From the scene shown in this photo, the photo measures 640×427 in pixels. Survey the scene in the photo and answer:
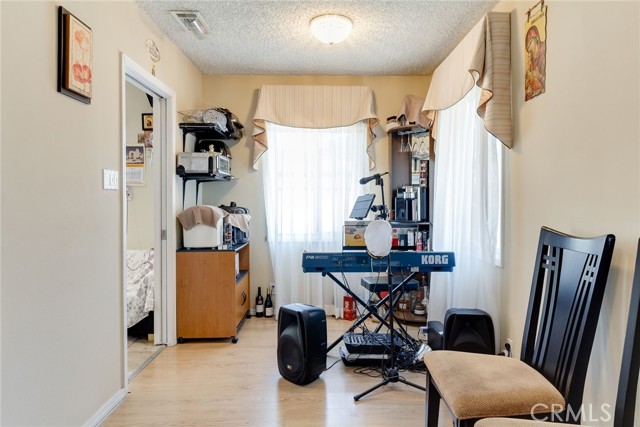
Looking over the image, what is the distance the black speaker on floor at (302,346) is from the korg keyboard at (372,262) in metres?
0.31

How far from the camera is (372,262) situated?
245 centimetres

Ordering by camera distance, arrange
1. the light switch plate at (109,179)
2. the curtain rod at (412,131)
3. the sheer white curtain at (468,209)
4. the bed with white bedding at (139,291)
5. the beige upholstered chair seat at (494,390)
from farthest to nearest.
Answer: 1. the curtain rod at (412,131)
2. the bed with white bedding at (139,291)
3. the sheer white curtain at (468,209)
4. the light switch plate at (109,179)
5. the beige upholstered chair seat at (494,390)

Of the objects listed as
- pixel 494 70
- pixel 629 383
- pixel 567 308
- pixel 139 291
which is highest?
pixel 494 70

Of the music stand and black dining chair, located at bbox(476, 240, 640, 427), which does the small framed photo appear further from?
black dining chair, located at bbox(476, 240, 640, 427)

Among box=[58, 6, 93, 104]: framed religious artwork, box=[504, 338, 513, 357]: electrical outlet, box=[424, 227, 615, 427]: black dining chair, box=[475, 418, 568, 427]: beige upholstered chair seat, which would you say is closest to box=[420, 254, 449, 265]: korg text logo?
box=[504, 338, 513, 357]: electrical outlet

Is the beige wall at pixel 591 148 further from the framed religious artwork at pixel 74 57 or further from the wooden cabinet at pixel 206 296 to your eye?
the framed religious artwork at pixel 74 57

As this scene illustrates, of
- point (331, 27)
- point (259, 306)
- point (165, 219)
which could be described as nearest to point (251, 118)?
point (165, 219)

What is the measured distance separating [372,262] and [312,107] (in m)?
1.96

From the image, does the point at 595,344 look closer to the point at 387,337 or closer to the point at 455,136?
the point at 387,337

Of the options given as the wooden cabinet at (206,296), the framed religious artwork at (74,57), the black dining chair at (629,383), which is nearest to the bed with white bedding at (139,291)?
the wooden cabinet at (206,296)

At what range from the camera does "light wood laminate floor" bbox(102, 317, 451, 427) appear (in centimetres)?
195

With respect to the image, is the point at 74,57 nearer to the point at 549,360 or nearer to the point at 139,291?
the point at 139,291

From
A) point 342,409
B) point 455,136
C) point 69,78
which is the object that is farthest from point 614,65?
point 69,78

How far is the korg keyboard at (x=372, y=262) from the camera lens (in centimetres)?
241
